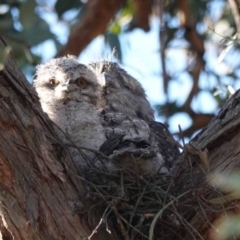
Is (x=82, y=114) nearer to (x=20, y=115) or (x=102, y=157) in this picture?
(x=102, y=157)

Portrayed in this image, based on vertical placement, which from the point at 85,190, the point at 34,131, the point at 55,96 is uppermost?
the point at 55,96

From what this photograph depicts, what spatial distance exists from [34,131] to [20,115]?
0.07 metres

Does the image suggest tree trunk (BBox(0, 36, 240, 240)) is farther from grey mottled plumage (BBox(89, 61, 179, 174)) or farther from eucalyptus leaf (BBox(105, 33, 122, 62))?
eucalyptus leaf (BBox(105, 33, 122, 62))

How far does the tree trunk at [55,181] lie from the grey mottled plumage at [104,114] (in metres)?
0.21

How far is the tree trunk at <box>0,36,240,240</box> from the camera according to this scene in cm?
237

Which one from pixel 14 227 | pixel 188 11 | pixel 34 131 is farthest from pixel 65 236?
pixel 188 11

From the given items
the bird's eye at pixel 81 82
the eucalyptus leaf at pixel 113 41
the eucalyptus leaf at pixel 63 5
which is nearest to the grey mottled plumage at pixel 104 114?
the bird's eye at pixel 81 82

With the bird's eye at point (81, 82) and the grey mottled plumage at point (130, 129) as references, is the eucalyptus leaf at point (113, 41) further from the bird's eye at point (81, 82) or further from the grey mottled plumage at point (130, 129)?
the bird's eye at point (81, 82)

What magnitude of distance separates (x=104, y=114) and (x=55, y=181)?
1.32 m

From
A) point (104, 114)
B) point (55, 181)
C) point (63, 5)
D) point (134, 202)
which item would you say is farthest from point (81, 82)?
point (55, 181)

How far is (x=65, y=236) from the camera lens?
95.2 inches

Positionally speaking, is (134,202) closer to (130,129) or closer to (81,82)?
(130,129)

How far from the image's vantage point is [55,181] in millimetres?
2482

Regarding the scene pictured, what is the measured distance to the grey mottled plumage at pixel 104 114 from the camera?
2861 millimetres
